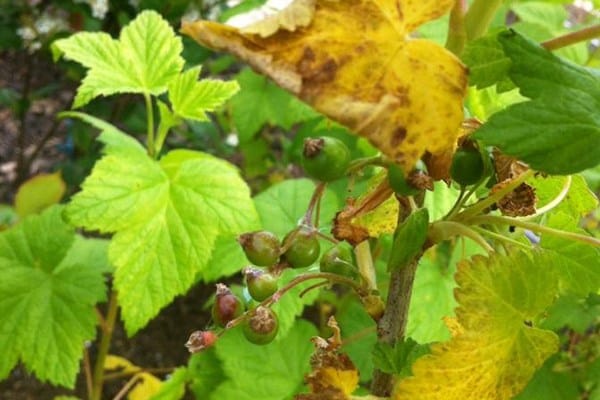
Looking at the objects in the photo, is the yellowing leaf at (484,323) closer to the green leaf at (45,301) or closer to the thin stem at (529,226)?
the thin stem at (529,226)

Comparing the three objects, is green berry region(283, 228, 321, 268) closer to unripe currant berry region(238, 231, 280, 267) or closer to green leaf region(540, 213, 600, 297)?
unripe currant berry region(238, 231, 280, 267)

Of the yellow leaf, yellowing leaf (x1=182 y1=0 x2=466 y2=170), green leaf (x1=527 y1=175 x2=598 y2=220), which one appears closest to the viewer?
yellowing leaf (x1=182 y1=0 x2=466 y2=170)

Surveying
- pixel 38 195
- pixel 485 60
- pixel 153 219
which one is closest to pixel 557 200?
pixel 485 60

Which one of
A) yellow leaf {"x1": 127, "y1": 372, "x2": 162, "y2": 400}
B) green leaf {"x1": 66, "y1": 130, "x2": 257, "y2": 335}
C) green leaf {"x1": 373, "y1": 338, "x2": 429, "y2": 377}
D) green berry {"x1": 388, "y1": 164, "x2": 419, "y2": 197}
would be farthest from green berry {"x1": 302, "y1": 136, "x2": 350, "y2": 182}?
yellow leaf {"x1": 127, "y1": 372, "x2": 162, "y2": 400}

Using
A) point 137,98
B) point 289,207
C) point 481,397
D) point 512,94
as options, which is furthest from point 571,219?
point 137,98

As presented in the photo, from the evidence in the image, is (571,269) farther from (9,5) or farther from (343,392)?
(9,5)

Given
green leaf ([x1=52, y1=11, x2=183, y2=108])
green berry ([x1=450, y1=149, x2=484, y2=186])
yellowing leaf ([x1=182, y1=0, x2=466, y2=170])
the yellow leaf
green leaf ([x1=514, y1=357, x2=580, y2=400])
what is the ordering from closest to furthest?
yellowing leaf ([x1=182, y1=0, x2=466, y2=170]), green berry ([x1=450, y1=149, x2=484, y2=186]), green leaf ([x1=514, y1=357, x2=580, y2=400]), green leaf ([x1=52, y1=11, x2=183, y2=108]), the yellow leaf

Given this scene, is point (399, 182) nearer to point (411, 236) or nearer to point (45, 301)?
point (411, 236)

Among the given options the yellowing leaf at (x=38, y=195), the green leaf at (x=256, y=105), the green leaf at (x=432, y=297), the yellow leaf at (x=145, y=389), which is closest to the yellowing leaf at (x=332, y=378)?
the green leaf at (x=432, y=297)
